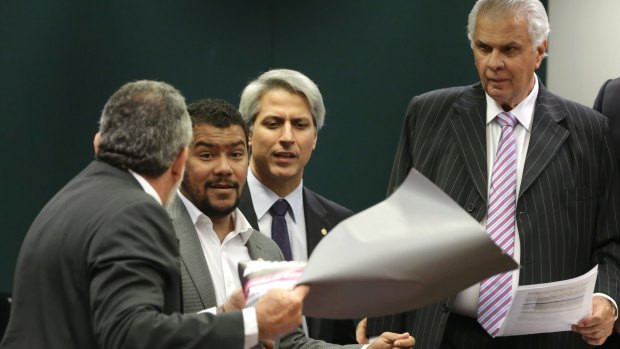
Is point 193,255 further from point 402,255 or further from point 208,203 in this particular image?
point 402,255

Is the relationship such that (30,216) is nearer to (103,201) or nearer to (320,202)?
(320,202)

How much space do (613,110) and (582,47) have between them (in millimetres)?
1612

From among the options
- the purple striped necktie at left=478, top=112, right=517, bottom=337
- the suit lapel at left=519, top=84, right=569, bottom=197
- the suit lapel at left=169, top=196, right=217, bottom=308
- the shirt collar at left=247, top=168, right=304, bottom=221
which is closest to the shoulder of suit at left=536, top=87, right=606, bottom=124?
the suit lapel at left=519, top=84, right=569, bottom=197

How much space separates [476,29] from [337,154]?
207 centimetres

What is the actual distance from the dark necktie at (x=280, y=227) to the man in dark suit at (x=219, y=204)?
0.51 meters

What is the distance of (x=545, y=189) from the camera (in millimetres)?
3561

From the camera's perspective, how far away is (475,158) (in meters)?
3.63

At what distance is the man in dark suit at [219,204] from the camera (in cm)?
319

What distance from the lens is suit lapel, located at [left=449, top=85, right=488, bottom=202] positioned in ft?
11.8

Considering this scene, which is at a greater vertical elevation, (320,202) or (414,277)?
(414,277)

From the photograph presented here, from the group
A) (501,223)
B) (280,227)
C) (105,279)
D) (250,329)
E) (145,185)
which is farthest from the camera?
(280,227)

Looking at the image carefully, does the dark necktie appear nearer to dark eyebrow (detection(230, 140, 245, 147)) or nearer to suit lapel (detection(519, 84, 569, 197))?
dark eyebrow (detection(230, 140, 245, 147))

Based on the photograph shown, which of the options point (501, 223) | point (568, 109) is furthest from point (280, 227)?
point (568, 109)

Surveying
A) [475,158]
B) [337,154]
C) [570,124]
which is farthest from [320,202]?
[337,154]
